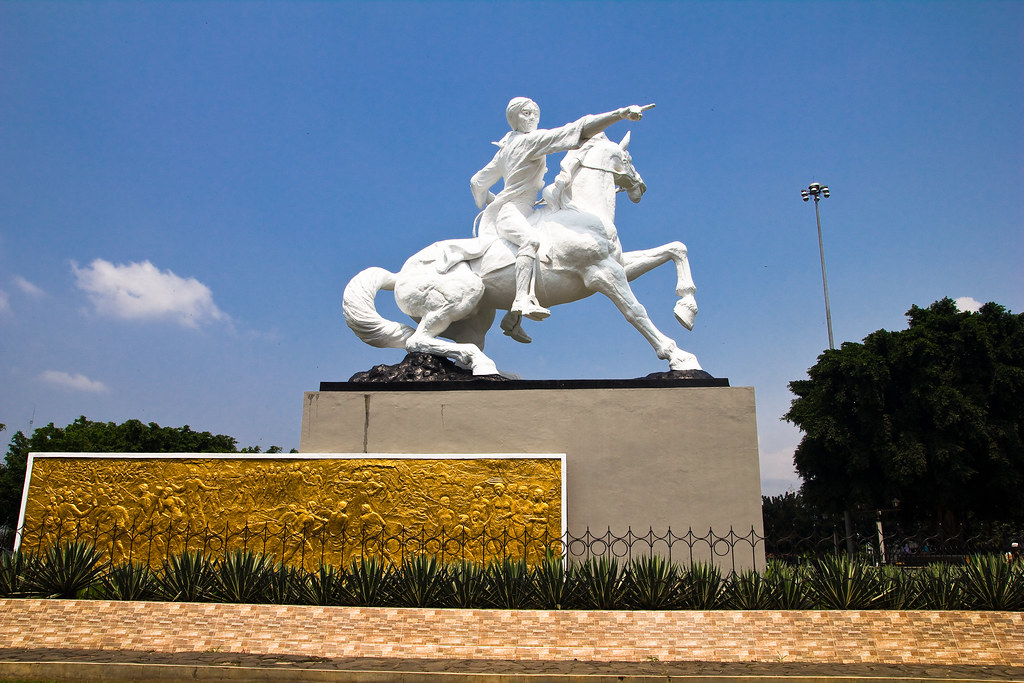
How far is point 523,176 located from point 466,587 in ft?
15.7


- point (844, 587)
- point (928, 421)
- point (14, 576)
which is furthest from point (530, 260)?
point (928, 421)

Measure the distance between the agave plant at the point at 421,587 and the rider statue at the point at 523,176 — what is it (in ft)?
10.4

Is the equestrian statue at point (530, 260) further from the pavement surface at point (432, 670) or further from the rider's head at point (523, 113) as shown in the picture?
the pavement surface at point (432, 670)

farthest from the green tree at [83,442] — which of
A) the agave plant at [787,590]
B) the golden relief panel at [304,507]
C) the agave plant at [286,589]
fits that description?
the agave plant at [787,590]

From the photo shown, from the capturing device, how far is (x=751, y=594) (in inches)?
243

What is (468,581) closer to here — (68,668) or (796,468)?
(68,668)

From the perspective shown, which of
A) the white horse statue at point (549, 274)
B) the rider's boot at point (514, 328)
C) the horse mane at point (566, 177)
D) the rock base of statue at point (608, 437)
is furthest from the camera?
the rider's boot at point (514, 328)

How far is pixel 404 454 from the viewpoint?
791cm

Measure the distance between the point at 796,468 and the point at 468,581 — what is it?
16.1 meters

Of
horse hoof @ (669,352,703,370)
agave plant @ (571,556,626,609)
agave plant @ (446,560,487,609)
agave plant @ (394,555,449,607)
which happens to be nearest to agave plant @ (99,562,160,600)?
agave plant @ (394,555,449,607)

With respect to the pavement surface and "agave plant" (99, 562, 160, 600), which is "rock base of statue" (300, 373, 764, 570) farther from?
"agave plant" (99, 562, 160, 600)

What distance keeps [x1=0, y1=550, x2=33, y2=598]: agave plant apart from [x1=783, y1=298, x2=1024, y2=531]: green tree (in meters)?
16.6

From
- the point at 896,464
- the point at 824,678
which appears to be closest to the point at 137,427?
the point at 896,464

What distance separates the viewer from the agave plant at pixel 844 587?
6.08m
